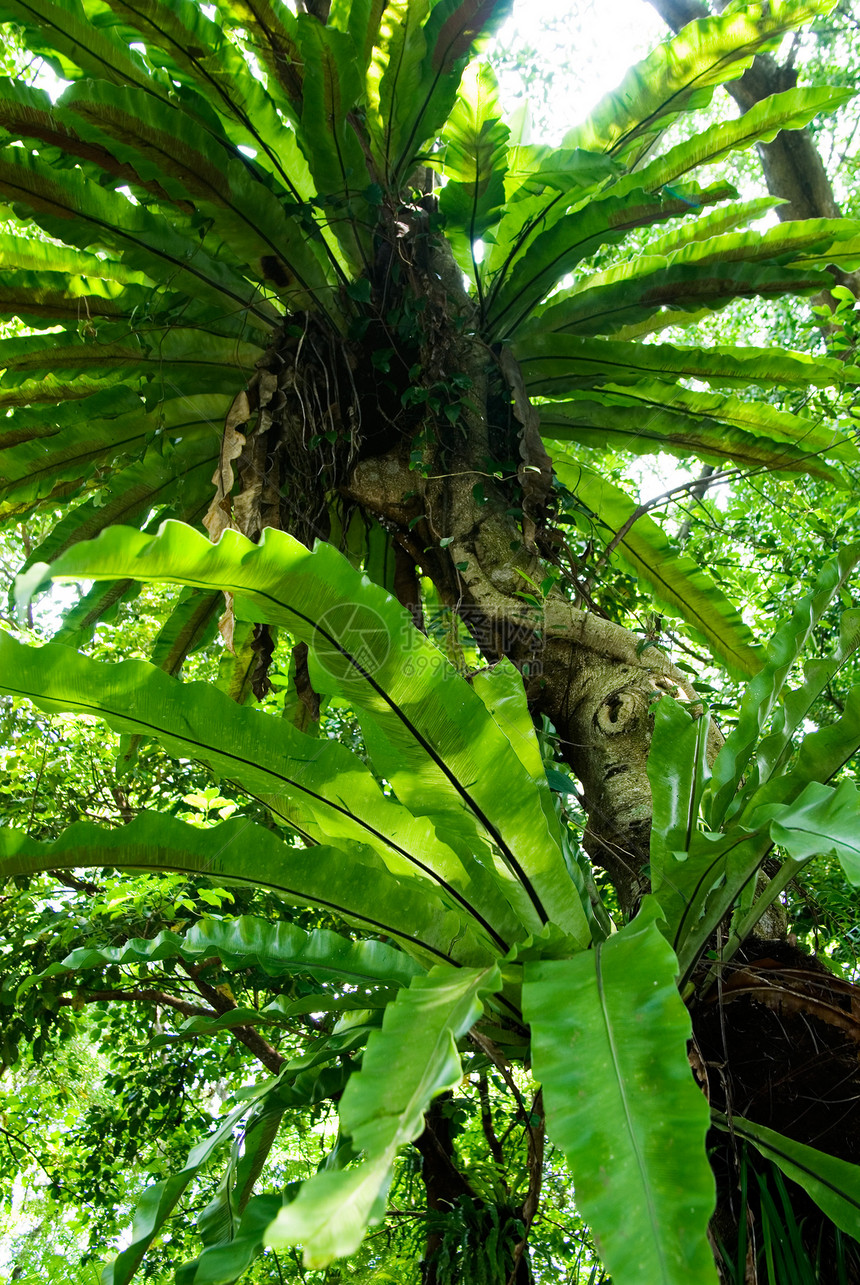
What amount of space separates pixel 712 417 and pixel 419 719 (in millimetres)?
1712

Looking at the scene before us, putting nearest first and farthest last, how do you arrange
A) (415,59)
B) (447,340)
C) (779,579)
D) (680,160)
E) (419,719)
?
1. (419,719)
2. (415,59)
3. (447,340)
4. (680,160)
5. (779,579)

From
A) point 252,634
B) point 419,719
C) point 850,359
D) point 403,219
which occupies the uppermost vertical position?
point 850,359

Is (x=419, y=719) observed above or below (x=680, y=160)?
below

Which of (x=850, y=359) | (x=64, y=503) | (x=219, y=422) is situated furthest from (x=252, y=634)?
(x=850, y=359)

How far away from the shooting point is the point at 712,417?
2.38m

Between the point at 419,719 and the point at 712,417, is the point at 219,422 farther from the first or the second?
the point at 419,719

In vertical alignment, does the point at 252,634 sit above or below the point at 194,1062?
above

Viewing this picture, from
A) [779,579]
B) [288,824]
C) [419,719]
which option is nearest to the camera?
[419,719]

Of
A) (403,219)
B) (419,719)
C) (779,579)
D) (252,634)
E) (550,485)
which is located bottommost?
(419,719)

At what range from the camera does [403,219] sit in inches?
84.0

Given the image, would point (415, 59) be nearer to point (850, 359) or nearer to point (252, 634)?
point (252, 634)

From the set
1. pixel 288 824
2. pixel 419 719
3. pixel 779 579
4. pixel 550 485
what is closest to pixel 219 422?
pixel 550 485

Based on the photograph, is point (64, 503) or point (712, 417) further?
point (64, 503)

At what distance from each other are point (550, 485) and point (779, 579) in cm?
155
